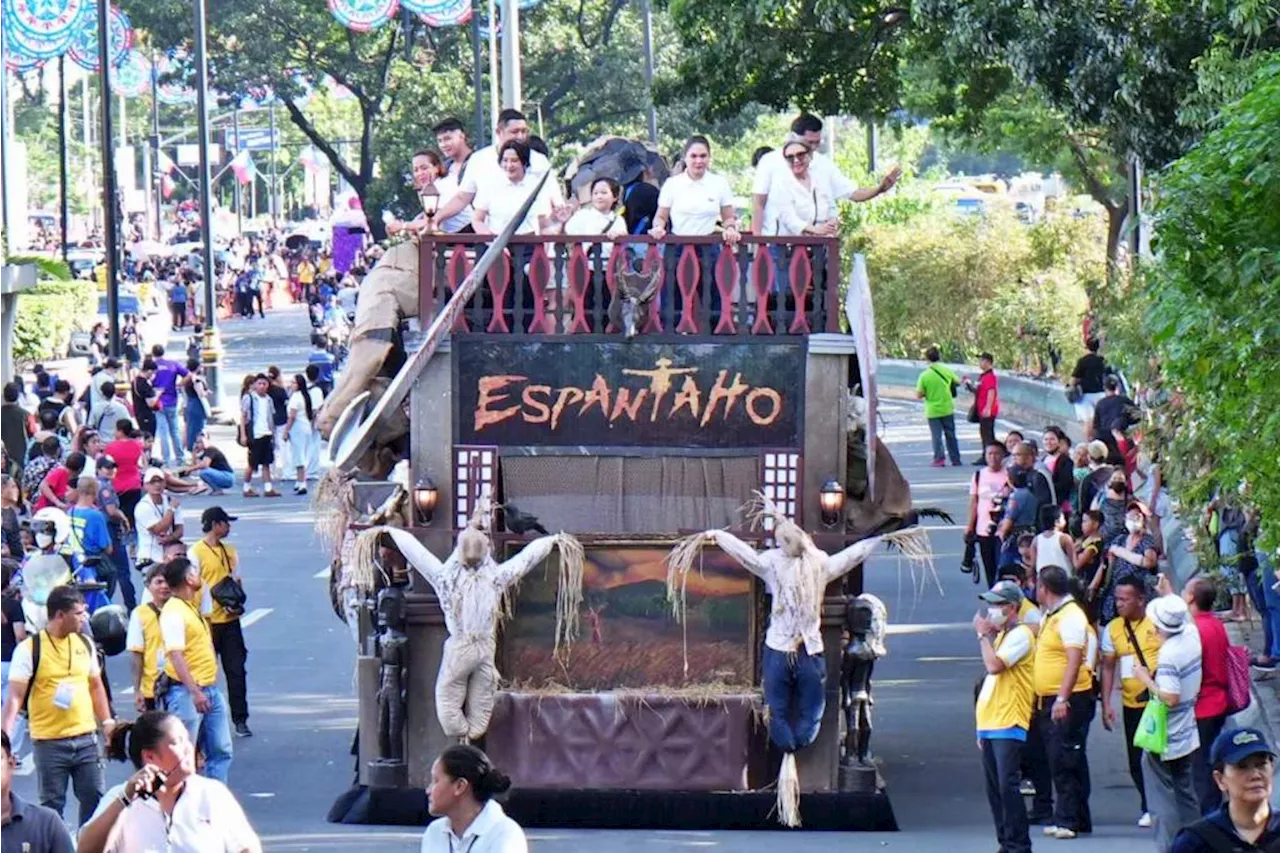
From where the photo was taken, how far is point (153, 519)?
20484 mm

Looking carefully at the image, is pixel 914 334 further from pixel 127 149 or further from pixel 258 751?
pixel 127 149

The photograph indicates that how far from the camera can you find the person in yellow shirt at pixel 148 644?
14.6m

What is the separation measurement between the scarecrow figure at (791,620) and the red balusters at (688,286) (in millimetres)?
1204

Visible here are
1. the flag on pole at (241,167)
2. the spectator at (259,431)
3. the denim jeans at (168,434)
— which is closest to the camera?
the spectator at (259,431)

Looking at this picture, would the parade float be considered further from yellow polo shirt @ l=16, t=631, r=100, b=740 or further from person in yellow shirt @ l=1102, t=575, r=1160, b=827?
yellow polo shirt @ l=16, t=631, r=100, b=740

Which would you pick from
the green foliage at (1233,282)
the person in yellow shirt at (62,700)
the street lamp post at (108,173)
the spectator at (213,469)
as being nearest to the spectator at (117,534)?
the spectator at (213,469)

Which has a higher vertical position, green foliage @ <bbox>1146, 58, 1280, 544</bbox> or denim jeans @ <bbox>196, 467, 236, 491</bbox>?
green foliage @ <bbox>1146, 58, 1280, 544</bbox>

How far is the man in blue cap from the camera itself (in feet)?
26.9

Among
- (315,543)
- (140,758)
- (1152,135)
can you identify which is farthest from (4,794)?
(315,543)

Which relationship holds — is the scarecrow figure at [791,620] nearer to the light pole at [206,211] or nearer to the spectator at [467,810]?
the spectator at [467,810]

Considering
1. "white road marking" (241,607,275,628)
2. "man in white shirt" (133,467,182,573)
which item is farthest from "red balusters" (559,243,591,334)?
"white road marking" (241,607,275,628)

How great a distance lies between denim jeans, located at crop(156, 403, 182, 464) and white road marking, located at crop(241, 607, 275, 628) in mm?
11743

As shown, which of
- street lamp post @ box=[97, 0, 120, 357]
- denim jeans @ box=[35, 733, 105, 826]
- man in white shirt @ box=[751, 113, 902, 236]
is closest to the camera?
denim jeans @ box=[35, 733, 105, 826]

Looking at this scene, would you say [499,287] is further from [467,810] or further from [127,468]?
[127,468]
